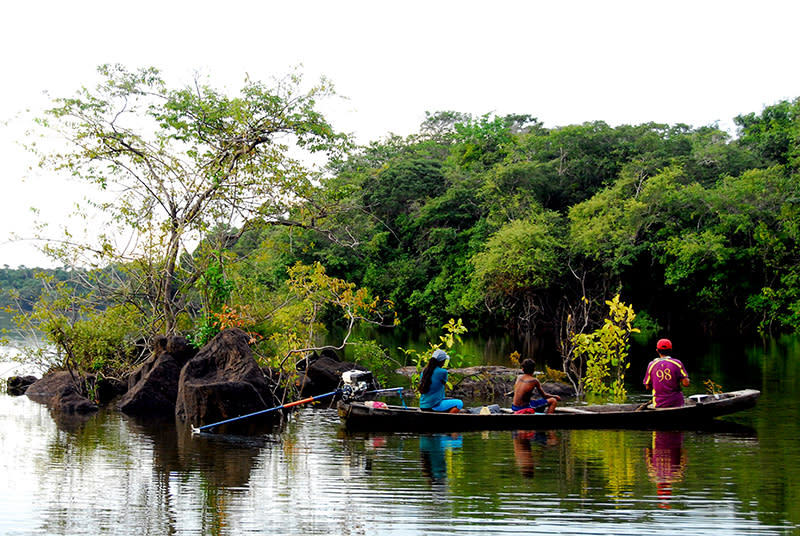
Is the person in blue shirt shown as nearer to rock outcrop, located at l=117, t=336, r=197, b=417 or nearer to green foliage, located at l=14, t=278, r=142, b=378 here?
rock outcrop, located at l=117, t=336, r=197, b=417

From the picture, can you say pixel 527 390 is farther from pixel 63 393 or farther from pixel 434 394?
pixel 63 393

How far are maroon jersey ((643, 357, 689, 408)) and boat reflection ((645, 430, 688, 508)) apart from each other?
0.63 meters

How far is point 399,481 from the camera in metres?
9.73

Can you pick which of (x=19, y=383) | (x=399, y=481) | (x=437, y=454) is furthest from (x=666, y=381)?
(x=19, y=383)

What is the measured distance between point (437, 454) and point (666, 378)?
14.5 ft

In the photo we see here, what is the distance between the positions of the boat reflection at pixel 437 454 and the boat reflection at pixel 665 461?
→ 2.40m

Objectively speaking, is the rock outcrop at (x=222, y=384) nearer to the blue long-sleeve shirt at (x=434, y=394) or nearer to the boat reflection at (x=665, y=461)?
the blue long-sleeve shirt at (x=434, y=394)

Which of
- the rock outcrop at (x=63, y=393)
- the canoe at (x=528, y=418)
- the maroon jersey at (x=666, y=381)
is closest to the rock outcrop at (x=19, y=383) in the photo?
the rock outcrop at (x=63, y=393)

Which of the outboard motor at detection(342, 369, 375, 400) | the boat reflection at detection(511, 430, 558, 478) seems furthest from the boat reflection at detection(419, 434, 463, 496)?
the outboard motor at detection(342, 369, 375, 400)

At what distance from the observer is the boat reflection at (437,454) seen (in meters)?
9.63

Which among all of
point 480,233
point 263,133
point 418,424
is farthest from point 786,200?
point 418,424

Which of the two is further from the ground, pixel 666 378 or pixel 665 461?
pixel 666 378

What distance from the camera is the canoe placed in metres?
13.2

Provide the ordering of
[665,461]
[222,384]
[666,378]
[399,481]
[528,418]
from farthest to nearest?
1. [222,384]
2. [666,378]
3. [528,418]
4. [665,461]
5. [399,481]
